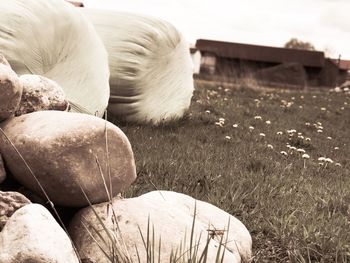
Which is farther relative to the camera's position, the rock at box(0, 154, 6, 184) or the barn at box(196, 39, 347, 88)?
the barn at box(196, 39, 347, 88)

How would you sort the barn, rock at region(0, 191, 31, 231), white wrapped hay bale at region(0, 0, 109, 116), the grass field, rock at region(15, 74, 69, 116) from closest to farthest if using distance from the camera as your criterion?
rock at region(0, 191, 31, 231), rock at region(15, 74, 69, 116), the grass field, white wrapped hay bale at region(0, 0, 109, 116), the barn

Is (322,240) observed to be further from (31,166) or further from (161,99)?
(161,99)

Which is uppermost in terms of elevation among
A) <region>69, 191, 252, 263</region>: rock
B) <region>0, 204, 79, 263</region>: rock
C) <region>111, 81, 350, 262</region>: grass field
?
<region>0, 204, 79, 263</region>: rock

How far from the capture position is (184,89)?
23.5ft

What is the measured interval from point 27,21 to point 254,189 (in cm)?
243

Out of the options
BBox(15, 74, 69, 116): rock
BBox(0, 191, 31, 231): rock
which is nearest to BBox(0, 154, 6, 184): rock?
BBox(0, 191, 31, 231): rock

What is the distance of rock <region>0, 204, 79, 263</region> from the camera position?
1936 mm

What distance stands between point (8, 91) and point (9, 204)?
512 millimetres

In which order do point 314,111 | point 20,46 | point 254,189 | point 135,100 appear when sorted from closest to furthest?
point 254,189 → point 20,46 → point 135,100 → point 314,111

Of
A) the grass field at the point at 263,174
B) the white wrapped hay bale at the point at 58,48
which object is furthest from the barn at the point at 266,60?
the white wrapped hay bale at the point at 58,48

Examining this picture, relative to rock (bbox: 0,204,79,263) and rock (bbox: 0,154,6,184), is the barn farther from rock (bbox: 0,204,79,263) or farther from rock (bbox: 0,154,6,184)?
rock (bbox: 0,204,79,263)

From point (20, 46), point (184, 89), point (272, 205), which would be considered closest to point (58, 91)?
point (272, 205)

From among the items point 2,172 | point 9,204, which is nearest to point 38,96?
point 2,172

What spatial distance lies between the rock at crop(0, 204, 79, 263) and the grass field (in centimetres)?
115
